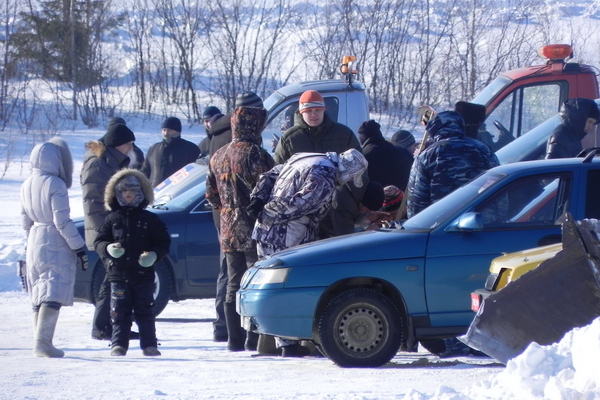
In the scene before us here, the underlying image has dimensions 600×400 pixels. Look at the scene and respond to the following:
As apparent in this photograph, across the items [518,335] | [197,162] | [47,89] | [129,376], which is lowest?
[129,376]

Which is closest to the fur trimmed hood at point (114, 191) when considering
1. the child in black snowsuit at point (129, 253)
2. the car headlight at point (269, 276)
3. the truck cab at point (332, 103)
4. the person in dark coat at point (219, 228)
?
the child in black snowsuit at point (129, 253)

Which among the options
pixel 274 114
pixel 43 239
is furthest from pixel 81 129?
pixel 43 239

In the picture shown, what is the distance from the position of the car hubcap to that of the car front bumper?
0.76 feet

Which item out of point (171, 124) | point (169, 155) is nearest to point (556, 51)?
point (171, 124)

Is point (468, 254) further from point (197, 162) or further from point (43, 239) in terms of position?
point (197, 162)

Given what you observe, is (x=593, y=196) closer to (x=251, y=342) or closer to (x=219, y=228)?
(x=251, y=342)

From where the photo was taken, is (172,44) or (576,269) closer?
(576,269)

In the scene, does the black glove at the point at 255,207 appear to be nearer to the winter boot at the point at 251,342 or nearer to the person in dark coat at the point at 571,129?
the winter boot at the point at 251,342

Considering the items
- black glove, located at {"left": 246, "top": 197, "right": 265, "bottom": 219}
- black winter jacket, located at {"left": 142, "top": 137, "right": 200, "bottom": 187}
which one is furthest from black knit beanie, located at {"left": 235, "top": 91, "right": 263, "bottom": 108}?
black winter jacket, located at {"left": 142, "top": 137, "right": 200, "bottom": 187}

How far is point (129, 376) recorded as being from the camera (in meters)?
6.20

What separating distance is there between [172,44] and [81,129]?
194 inches

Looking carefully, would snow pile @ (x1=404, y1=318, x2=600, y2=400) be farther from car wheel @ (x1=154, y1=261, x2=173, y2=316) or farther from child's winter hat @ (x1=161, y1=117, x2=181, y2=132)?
child's winter hat @ (x1=161, y1=117, x2=181, y2=132)

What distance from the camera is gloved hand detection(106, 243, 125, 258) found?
7.24m

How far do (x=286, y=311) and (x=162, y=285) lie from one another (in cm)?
303
